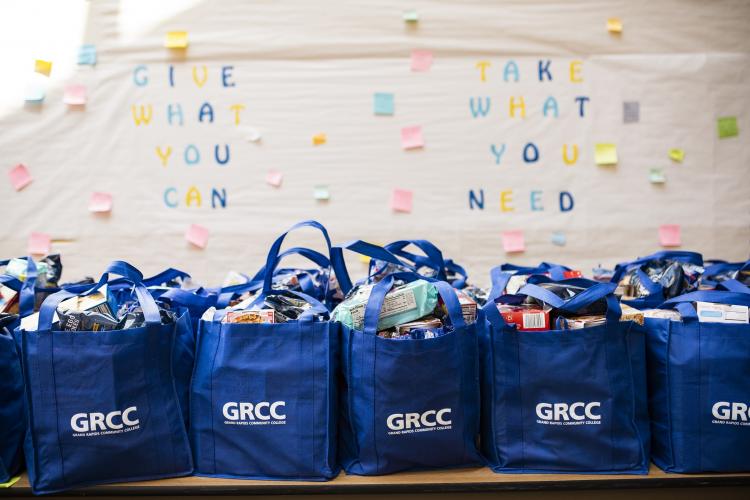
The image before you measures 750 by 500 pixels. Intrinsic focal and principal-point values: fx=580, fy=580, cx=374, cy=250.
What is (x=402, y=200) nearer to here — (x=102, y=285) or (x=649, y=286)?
Result: (x=649, y=286)

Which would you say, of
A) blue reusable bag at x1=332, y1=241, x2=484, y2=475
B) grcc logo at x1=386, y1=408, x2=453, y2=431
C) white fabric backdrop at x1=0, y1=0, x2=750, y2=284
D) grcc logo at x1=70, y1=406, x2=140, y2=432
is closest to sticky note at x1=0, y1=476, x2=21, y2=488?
grcc logo at x1=70, y1=406, x2=140, y2=432

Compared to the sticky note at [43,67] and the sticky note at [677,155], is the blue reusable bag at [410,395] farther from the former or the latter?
the sticky note at [43,67]

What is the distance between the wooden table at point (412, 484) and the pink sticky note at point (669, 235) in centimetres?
Result: 157

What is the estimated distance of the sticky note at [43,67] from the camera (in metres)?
2.68

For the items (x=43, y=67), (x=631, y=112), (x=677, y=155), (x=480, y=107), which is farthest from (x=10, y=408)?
(x=677, y=155)

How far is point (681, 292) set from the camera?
1710mm

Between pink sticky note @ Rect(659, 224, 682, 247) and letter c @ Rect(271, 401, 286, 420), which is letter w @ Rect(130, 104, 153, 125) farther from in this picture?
pink sticky note @ Rect(659, 224, 682, 247)

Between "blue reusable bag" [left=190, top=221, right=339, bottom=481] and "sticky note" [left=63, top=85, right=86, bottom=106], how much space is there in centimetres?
187

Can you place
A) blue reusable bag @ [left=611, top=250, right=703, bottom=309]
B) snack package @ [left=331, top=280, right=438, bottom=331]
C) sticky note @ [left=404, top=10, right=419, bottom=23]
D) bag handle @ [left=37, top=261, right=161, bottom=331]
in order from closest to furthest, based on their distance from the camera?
bag handle @ [left=37, top=261, right=161, bottom=331], snack package @ [left=331, top=280, right=438, bottom=331], blue reusable bag @ [left=611, top=250, right=703, bottom=309], sticky note @ [left=404, top=10, right=419, bottom=23]

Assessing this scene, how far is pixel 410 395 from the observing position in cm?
131

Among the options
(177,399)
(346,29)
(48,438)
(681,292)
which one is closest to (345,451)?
(177,399)

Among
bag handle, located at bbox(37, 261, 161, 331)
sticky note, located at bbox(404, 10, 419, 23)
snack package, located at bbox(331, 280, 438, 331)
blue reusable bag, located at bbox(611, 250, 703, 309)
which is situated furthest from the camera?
sticky note, located at bbox(404, 10, 419, 23)

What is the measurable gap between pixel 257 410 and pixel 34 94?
216 cm

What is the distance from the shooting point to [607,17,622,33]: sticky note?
8.79ft
